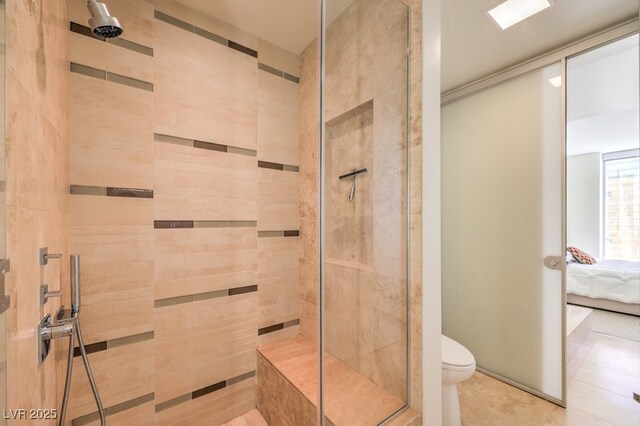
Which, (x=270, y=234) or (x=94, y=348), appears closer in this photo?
(x=94, y=348)

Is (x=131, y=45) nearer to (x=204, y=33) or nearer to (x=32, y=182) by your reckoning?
(x=204, y=33)

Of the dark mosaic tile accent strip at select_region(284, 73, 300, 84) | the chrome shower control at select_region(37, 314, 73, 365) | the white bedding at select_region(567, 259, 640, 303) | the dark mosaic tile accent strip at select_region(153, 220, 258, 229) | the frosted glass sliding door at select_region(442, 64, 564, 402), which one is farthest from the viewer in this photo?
the dark mosaic tile accent strip at select_region(284, 73, 300, 84)

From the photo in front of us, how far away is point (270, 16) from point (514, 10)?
146 centimetres

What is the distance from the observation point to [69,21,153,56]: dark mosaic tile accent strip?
1.30m

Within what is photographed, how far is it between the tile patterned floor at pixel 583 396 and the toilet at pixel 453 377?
240mm

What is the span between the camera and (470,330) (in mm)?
2018

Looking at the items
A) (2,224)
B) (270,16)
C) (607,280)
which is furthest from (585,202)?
(2,224)

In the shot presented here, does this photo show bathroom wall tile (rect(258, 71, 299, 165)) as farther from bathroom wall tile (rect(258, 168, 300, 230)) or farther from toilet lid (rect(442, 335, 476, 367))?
toilet lid (rect(442, 335, 476, 367))

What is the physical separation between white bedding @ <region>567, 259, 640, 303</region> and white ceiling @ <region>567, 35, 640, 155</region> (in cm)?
48

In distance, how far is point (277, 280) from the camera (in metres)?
1.99

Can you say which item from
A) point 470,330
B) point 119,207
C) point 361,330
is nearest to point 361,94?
point 361,330

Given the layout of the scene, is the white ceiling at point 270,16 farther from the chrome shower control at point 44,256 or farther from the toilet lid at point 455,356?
the toilet lid at point 455,356

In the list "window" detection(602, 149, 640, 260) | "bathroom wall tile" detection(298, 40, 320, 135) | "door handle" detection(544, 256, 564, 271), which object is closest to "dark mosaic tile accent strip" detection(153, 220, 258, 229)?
"bathroom wall tile" detection(298, 40, 320, 135)

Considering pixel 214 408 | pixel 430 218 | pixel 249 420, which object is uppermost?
pixel 430 218
